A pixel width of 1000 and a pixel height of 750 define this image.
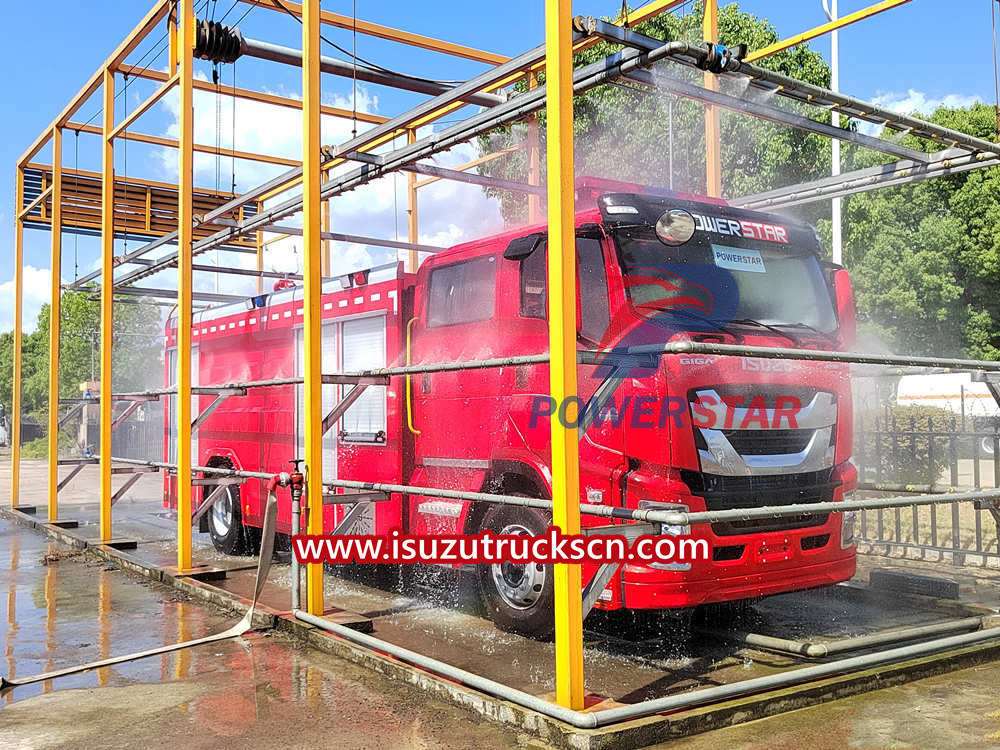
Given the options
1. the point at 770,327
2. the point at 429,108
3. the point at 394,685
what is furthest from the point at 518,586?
the point at 429,108

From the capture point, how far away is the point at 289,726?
465cm

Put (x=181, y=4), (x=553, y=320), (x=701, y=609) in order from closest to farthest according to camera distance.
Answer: (x=553, y=320)
(x=701, y=609)
(x=181, y=4)

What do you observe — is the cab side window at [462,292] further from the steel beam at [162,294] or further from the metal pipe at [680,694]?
the steel beam at [162,294]

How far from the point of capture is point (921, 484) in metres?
8.91

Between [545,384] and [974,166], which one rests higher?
[974,166]

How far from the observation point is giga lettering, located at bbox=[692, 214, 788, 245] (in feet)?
19.8

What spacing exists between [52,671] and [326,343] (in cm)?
368

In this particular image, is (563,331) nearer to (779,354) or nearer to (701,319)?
(779,354)

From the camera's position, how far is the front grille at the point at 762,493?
541 centimetres

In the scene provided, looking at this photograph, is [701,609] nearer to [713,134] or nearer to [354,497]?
[354,497]

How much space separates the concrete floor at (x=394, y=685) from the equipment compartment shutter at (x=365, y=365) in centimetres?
143

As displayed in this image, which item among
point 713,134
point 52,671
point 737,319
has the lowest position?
point 52,671

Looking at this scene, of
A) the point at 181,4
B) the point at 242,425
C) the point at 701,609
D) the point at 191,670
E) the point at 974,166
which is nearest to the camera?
the point at 191,670

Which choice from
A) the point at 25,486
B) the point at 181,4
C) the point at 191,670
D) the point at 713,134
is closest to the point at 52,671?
the point at 191,670
